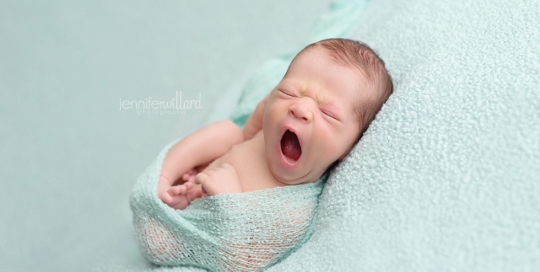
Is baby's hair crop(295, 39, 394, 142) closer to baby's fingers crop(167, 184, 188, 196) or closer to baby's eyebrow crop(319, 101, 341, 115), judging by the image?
baby's eyebrow crop(319, 101, 341, 115)

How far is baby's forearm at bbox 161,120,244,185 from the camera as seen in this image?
3.47ft

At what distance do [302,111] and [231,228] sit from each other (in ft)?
0.78

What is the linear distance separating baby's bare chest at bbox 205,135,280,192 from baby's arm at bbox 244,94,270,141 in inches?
2.2

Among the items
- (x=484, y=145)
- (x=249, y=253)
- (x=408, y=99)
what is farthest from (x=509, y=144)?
(x=249, y=253)

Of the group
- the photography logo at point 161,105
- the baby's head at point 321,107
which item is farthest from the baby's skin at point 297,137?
the photography logo at point 161,105

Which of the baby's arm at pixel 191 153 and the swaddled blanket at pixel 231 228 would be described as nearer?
the swaddled blanket at pixel 231 228

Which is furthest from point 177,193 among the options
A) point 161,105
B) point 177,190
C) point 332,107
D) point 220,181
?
point 161,105

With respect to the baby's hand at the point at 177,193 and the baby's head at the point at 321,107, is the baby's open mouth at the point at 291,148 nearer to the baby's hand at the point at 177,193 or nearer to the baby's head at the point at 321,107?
the baby's head at the point at 321,107

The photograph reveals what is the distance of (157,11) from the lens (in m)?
1.79

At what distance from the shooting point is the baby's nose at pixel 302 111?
87cm

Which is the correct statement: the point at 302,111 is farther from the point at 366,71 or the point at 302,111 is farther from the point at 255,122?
the point at 255,122

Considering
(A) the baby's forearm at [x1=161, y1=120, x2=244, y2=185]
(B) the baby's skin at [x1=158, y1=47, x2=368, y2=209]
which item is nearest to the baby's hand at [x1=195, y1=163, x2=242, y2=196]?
(B) the baby's skin at [x1=158, y1=47, x2=368, y2=209]

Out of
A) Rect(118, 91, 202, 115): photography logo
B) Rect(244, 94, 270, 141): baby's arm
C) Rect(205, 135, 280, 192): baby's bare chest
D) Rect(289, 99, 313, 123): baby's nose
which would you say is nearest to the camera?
Rect(289, 99, 313, 123): baby's nose

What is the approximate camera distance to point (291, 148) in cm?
96
